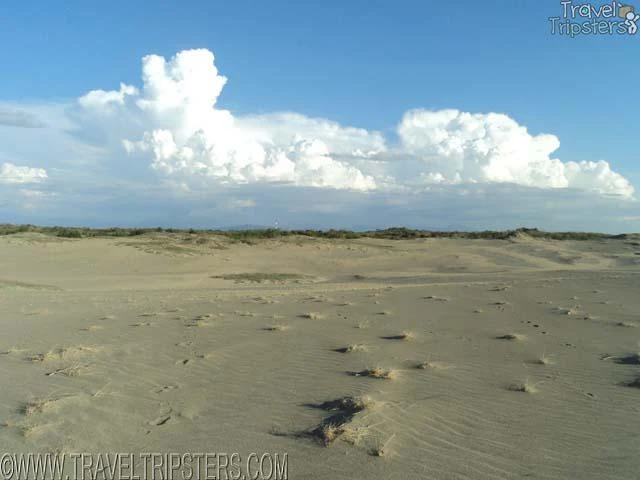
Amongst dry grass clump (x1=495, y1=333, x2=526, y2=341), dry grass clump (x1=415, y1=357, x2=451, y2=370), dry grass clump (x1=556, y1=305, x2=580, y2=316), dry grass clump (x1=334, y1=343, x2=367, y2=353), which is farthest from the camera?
dry grass clump (x1=556, y1=305, x2=580, y2=316)

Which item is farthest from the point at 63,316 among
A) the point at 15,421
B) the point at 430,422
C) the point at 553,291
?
the point at 553,291

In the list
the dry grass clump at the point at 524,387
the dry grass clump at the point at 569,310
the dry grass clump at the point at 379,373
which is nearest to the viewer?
the dry grass clump at the point at 524,387

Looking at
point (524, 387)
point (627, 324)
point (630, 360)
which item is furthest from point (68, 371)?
point (627, 324)

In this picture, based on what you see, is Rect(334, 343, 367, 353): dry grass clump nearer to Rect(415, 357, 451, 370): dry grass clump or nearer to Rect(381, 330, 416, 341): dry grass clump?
Rect(381, 330, 416, 341): dry grass clump

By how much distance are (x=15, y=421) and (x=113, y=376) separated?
1.90 metres

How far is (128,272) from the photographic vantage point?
28969 millimetres

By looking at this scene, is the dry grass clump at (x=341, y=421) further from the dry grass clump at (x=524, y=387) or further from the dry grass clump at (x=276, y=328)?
the dry grass clump at (x=276, y=328)

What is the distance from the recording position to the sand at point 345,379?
559cm

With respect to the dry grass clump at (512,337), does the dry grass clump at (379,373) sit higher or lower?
lower

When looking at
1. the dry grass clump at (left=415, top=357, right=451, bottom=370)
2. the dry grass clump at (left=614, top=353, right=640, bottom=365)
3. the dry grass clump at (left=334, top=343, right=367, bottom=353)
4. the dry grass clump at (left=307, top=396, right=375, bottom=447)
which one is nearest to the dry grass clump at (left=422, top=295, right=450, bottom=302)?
the dry grass clump at (left=334, top=343, right=367, bottom=353)

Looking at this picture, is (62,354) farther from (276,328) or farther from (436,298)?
(436,298)

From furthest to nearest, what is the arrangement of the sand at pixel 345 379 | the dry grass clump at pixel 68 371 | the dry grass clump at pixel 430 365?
the dry grass clump at pixel 430 365
the dry grass clump at pixel 68 371
the sand at pixel 345 379

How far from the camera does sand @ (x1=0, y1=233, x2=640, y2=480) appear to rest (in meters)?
5.59

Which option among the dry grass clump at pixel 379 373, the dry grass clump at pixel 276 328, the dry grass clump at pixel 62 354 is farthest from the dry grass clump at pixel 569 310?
the dry grass clump at pixel 62 354
